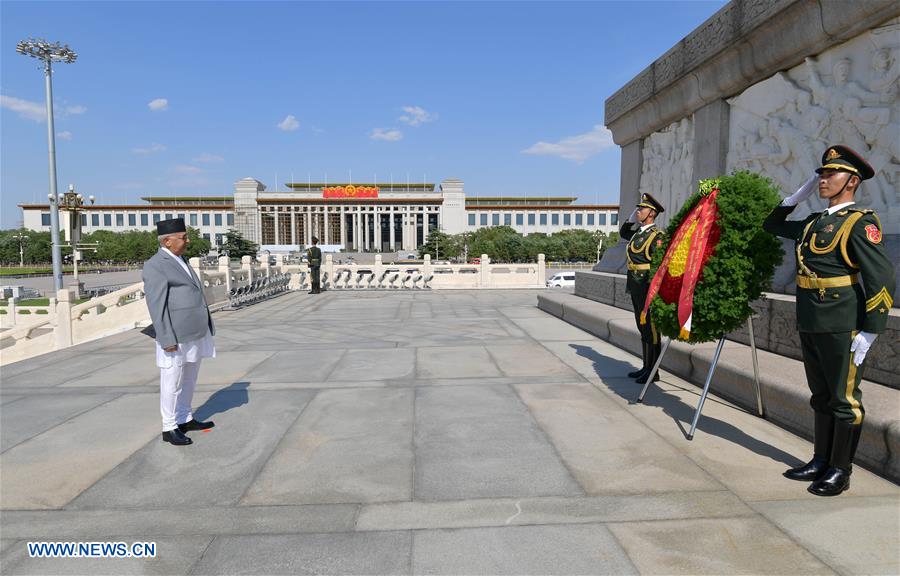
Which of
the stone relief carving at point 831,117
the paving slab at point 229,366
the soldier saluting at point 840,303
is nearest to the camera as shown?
the soldier saluting at point 840,303

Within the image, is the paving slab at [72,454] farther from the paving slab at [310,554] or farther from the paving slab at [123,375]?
the paving slab at [310,554]

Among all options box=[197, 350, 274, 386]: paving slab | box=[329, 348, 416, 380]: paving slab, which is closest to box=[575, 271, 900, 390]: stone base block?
box=[329, 348, 416, 380]: paving slab

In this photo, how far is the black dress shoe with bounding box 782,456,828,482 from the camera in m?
3.22

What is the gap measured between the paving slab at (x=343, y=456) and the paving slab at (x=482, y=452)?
0.16m

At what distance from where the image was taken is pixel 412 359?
23.3 feet

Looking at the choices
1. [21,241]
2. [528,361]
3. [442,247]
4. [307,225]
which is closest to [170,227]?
[528,361]

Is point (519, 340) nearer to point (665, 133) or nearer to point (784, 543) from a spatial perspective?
point (665, 133)

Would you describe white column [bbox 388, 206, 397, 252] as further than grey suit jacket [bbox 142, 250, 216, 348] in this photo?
Yes

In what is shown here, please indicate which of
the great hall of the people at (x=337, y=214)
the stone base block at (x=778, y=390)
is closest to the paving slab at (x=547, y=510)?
the stone base block at (x=778, y=390)

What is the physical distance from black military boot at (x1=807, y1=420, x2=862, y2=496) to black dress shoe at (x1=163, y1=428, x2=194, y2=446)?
424 cm

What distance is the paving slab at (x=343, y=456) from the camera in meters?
3.21

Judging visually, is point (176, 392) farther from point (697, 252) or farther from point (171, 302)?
point (697, 252)

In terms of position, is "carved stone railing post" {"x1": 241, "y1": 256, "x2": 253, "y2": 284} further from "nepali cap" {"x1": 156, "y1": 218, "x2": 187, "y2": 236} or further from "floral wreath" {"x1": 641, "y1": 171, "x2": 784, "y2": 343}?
"floral wreath" {"x1": 641, "y1": 171, "x2": 784, "y2": 343}

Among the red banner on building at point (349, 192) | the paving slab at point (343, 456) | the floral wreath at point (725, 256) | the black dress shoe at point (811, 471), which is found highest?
the red banner on building at point (349, 192)
